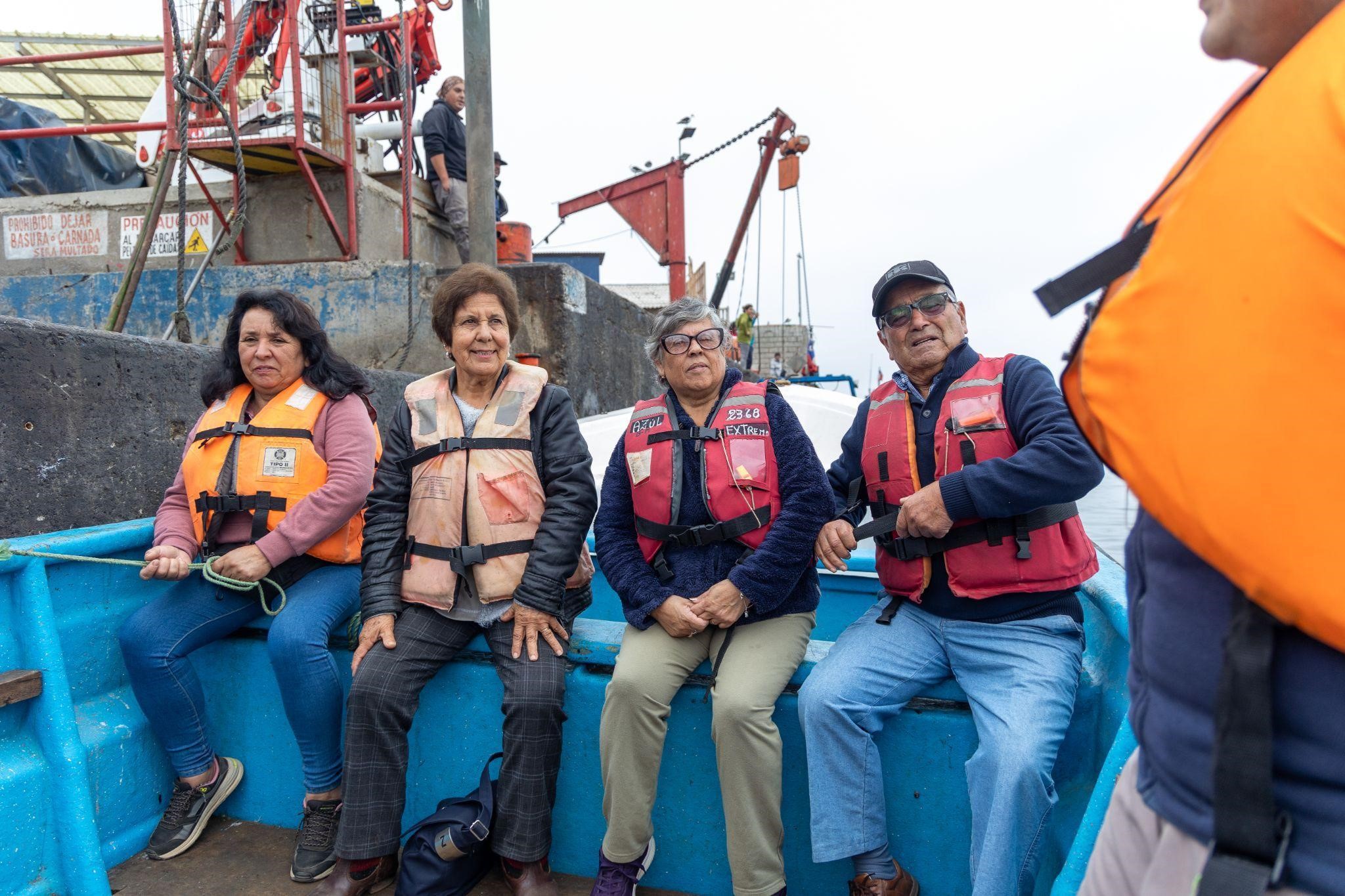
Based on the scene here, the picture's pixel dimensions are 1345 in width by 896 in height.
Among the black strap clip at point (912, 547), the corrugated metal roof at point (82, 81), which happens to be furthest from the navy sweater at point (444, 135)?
the corrugated metal roof at point (82, 81)

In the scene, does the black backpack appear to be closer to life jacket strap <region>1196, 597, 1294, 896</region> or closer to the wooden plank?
the wooden plank

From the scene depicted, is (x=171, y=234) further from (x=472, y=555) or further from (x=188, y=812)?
(x=472, y=555)

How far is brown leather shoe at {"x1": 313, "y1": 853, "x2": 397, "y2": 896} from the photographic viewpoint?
202 cm

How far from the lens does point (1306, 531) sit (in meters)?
0.68

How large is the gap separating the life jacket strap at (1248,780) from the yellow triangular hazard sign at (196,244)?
7.57m

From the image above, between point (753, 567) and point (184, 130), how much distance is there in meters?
3.15

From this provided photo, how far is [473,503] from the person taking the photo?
229cm

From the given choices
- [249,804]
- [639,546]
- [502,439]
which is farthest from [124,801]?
[639,546]

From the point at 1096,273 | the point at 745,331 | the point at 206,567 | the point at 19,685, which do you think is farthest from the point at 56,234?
the point at 745,331

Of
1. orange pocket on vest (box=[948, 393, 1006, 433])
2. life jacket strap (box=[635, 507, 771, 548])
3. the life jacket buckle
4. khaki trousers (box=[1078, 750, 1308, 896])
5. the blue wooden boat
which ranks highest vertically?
orange pocket on vest (box=[948, 393, 1006, 433])

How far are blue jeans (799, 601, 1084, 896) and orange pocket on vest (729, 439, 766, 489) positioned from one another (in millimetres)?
499

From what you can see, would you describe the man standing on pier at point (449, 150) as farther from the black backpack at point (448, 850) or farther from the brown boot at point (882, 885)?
the brown boot at point (882, 885)

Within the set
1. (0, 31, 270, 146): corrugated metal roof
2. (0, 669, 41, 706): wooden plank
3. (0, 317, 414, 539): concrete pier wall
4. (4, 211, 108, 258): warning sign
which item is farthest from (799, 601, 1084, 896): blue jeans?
(0, 31, 270, 146): corrugated metal roof

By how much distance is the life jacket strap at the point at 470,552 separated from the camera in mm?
2250
